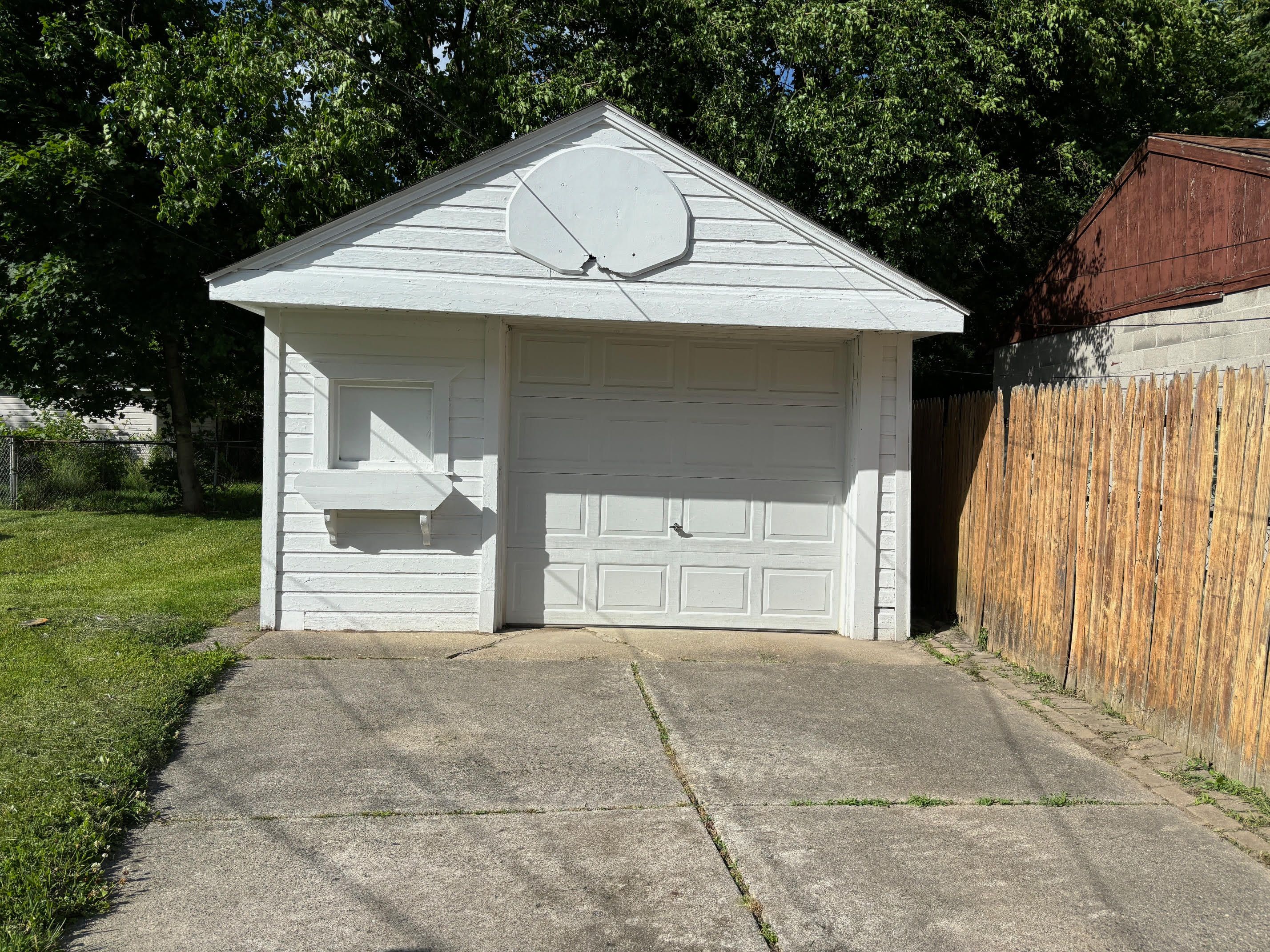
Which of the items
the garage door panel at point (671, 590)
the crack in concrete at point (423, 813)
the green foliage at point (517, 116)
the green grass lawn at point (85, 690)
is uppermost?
the green foliage at point (517, 116)

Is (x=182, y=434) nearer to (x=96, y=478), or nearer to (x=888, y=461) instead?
(x=96, y=478)

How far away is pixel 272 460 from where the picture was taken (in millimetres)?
7699

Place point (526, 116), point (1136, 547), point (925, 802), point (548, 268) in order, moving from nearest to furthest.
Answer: point (925, 802) → point (1136, 547) → point (548, 268) → point (526, 116)

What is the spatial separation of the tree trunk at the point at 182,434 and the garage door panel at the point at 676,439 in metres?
10.9

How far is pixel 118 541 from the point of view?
43.1 feet

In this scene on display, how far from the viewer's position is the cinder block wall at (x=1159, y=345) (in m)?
8.34

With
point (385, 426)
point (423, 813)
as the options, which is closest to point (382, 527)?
point (385, 426)

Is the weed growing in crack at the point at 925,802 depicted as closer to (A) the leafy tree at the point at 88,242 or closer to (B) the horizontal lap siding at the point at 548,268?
(B) the horizontal lap siding at the point at 548,268

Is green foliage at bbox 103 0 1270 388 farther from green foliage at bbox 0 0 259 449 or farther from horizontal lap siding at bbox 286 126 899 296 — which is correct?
horizontal lap siding at bbox 286 126 899 296

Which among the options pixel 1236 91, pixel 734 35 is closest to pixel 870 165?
pixel 734 35

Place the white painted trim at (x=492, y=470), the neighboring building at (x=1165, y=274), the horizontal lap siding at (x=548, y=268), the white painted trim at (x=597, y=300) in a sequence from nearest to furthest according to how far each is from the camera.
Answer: the white painted trim at (x=597, y=300)
the horizontal lap siding at (x=548, y=268)
the white painted trim at (x=492, y=470)
the neighboring building at (x=1165, y=274)

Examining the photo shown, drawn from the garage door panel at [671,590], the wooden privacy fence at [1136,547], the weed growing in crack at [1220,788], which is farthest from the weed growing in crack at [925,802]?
the garage door panel at [671,590]

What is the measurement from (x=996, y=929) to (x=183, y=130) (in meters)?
12.9

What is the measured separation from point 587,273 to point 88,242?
11329 millimetres
